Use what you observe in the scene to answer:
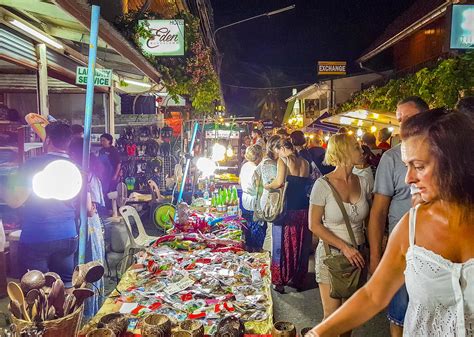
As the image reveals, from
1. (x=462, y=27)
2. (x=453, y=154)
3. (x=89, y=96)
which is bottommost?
(x=453, y=154)

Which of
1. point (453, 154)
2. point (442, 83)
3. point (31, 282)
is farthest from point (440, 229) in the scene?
point (442, 83)

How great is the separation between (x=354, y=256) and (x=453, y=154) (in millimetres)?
1958

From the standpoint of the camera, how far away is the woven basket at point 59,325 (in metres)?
1.88

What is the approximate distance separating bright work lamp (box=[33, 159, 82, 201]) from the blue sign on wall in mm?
7874

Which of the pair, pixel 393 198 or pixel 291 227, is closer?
pixel 393 198

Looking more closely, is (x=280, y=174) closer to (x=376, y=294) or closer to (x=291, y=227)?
(x=291, y=227)

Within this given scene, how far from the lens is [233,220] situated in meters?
5.69

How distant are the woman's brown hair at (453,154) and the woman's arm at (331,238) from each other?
1819 mm

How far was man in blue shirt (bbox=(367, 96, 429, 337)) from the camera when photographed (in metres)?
3.17

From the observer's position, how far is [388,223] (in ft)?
12.4

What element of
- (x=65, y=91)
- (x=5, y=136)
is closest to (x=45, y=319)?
(x=5, y=136)

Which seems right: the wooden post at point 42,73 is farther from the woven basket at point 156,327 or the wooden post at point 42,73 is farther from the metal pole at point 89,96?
the woven basket at point 156,327

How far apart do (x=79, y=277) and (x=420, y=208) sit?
1989mm

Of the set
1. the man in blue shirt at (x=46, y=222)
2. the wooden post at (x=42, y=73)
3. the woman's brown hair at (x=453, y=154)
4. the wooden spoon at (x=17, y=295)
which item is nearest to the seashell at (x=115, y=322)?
the wooden spoon at (x=17, y=295)
